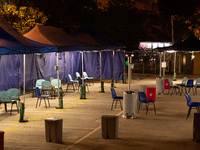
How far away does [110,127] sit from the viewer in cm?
1111

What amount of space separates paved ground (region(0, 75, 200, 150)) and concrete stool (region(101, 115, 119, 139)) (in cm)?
21

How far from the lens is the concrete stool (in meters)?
11.1

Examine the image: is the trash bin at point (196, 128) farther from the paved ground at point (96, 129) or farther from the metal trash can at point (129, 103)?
the metal trash can at point (129, 103)

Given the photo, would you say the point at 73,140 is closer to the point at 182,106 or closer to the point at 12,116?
the point at 12,116

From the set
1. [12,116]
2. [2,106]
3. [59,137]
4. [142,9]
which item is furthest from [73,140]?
[142,9]

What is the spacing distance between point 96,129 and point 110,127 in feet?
5.06

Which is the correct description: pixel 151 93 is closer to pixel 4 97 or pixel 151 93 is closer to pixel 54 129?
pixel 4 97

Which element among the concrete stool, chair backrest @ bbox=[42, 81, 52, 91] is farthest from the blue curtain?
the concrete stool

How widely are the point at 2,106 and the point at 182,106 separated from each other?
8.40 meters

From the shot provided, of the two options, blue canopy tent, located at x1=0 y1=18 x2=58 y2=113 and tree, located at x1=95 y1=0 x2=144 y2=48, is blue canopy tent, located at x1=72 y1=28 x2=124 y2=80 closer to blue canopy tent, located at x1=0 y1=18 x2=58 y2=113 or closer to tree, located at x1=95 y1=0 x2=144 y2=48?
blue canopy tent, located at x1=0 y1=18 x2=58 y2=113

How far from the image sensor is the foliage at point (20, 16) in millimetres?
23531

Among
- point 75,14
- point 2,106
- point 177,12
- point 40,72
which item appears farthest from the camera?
point 75,14

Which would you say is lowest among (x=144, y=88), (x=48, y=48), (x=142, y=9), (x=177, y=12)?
(x=144, y=88)

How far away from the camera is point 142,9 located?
225 feet
